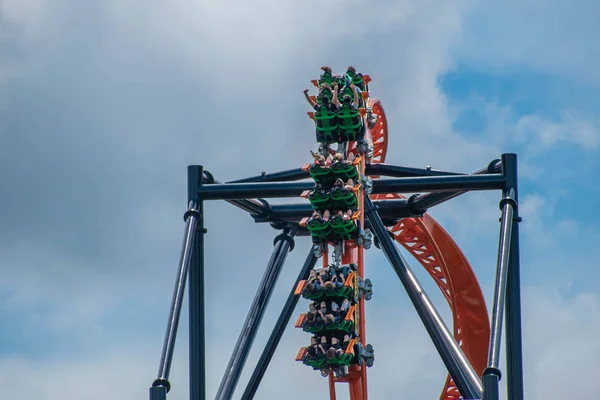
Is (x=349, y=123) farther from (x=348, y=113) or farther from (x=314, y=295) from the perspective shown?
(x=314, y=295)

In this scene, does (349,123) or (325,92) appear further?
(349,123)

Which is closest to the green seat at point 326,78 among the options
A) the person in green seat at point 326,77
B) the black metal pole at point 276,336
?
the person in green seat at point 326,77

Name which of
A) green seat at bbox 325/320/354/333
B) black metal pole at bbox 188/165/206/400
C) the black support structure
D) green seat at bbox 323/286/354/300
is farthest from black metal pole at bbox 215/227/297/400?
green seat at bbox 323/286/354/300

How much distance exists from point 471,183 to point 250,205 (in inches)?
204

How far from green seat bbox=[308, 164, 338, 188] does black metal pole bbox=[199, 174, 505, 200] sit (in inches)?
55.2

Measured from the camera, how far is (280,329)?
41281 millimetres

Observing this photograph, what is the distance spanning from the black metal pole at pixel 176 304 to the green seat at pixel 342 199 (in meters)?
3.00

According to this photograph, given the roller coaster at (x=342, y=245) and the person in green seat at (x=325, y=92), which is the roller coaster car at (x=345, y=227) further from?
the person in green seat at (x=325, y=92)

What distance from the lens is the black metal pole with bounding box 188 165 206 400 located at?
3834cm

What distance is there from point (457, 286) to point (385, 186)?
625 centimetres

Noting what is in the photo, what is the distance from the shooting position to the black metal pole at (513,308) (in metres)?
36.4

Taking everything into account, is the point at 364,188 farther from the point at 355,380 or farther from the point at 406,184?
the point at 355,380

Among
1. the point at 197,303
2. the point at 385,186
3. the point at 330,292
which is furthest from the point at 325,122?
the point at 197,303

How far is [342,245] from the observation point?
126ft
